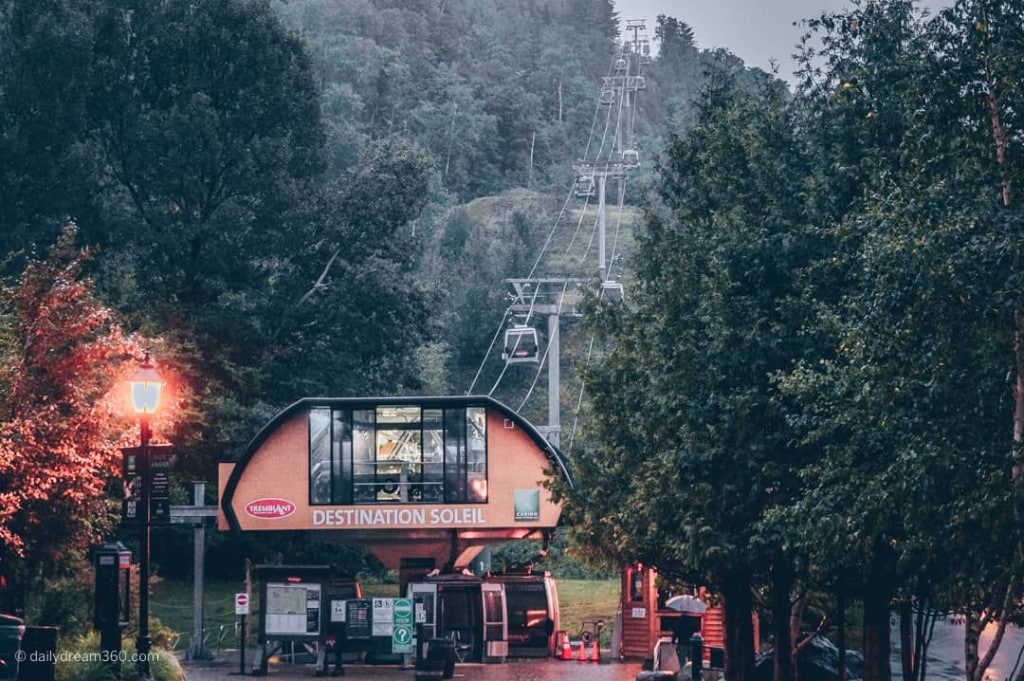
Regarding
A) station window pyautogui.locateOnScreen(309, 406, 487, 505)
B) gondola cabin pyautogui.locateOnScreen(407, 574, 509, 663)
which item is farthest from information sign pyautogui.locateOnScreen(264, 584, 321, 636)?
gondola cabin pyautogui.locateOnScreen(407, 574, 509, 663)

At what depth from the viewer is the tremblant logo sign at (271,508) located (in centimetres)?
4481

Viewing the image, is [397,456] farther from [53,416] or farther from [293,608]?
[53,416]

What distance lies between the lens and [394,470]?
1799 inches

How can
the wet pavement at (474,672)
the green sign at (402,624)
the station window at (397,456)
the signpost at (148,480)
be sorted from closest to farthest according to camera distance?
the signpost at (148,480), the wet pavement at (474,672), the green sign at (402,624), the station window at (397,456)

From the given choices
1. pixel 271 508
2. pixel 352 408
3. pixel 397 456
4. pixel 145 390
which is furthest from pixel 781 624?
pixel 271 508

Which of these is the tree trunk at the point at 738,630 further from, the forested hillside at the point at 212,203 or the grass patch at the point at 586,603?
the forested hillside at the point at 212,203

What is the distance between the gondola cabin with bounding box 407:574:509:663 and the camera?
→ 150ft

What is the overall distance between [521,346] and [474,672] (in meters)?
23.8

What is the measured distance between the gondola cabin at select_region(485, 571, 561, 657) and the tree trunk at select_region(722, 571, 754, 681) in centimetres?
1503

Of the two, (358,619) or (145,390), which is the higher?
(145,390)

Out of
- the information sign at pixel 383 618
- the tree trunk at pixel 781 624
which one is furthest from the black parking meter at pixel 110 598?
the information sign at pixel 383 618

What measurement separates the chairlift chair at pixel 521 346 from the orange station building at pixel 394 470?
15372 mm

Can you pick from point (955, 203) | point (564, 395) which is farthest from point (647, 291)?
point (564, 395)

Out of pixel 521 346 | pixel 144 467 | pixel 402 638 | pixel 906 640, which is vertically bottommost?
pixel 402 638
